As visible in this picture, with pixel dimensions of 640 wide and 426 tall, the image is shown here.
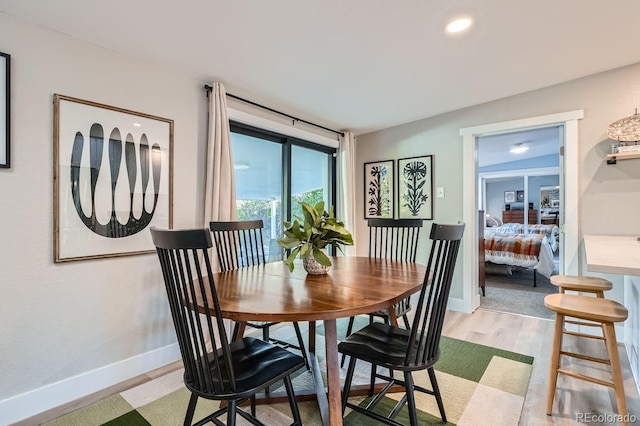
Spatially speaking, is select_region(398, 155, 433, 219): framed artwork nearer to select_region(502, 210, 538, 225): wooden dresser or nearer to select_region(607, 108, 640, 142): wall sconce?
select_region(607, 108, 640, 142): wall sconce

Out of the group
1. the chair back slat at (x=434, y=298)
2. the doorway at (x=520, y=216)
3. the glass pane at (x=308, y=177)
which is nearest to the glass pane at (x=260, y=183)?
the glass pane at (x=308, y=177)

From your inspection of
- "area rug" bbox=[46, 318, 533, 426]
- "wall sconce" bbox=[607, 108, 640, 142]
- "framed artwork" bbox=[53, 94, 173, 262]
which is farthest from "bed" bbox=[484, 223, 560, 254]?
"framed artwork" bbox=[53, 94, 173, 262]

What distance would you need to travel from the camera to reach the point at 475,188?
3.51 m

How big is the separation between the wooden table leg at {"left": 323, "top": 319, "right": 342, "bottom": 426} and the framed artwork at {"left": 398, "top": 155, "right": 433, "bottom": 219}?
108 inches

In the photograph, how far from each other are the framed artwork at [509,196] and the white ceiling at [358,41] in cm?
604

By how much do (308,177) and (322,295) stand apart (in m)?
2.75

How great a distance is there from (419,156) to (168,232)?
10.9 ft

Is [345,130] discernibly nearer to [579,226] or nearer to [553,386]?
[579,226]

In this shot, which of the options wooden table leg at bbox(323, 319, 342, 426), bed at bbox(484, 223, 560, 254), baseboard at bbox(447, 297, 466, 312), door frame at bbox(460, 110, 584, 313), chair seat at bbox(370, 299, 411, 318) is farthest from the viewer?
bed at bbox(484, 223, 560, 254)

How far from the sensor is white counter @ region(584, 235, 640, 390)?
1.42 m

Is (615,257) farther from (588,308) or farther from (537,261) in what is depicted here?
(537,261)

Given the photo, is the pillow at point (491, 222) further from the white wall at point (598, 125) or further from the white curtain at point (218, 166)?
the white curtain at point (218, 166)

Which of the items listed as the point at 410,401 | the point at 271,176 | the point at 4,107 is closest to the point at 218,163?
the point at 271,176

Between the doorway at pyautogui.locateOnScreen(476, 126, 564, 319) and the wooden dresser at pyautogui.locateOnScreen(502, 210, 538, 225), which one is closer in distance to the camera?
the doorway at pyautogui.locateOnScreen(476, 126, 564, 319)
